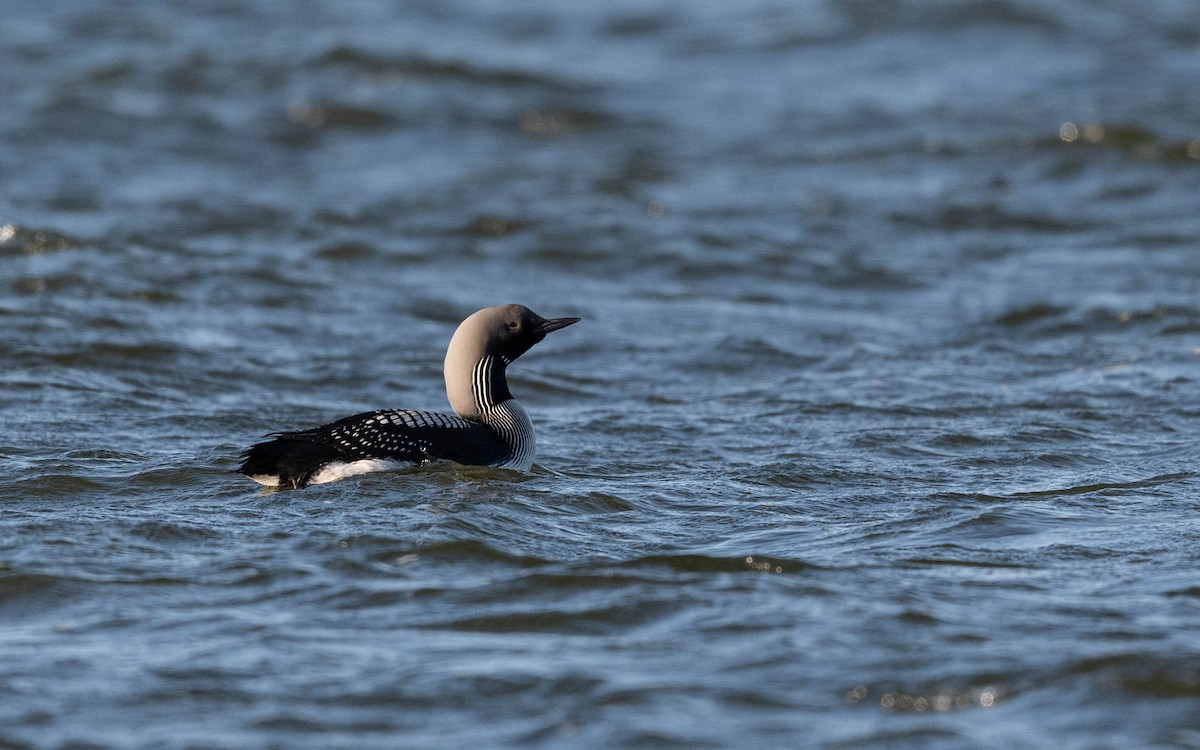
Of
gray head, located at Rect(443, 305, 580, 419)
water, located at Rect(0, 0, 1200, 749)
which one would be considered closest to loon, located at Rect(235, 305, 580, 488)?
gray head, located at Rect(443, 305, 580, 419)

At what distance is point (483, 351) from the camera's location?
6.71 m

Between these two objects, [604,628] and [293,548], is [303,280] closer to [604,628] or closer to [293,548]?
[293,548]

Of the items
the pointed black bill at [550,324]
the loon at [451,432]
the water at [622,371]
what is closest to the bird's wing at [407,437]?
the loon at [451,432]

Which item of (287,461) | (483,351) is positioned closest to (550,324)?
(483,351)

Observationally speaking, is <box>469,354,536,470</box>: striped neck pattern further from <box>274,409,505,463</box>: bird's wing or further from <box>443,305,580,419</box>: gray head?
<box>274,409,505,463</box>: bird's wing

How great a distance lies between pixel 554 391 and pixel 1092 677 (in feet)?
15.5

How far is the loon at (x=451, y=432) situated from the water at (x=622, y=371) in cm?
11

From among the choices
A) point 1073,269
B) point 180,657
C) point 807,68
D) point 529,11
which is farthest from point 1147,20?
point 180,657

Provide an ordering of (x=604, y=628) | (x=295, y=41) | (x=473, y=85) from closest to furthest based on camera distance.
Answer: (x=604, y=628)
(x=473, y=85)
(x=295, y=41)

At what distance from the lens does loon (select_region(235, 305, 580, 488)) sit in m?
6.14

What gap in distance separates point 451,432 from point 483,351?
1.50 ft

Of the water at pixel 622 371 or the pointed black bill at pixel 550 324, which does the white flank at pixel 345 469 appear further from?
the pointed black bill at pixel 550 324

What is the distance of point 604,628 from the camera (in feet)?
16.0

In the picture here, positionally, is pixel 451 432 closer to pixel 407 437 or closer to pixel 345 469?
pixel 407 437
